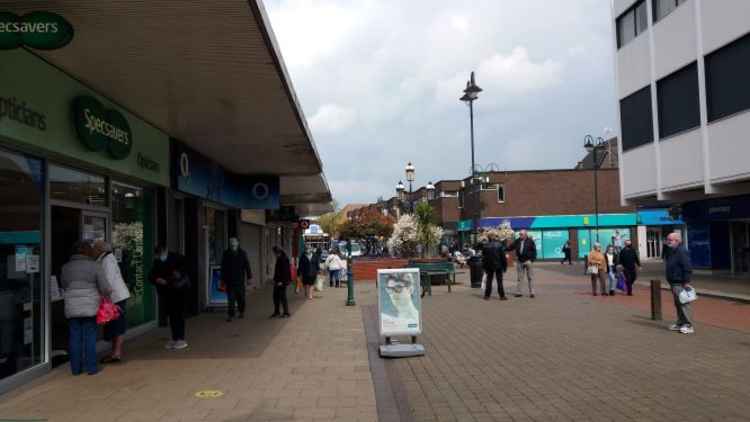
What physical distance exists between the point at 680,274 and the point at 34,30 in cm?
980

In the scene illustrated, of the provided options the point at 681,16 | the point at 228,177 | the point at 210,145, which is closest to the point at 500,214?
the point at 681,16

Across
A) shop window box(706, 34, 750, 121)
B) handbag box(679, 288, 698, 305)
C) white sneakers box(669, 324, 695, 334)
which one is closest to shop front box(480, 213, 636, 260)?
shop window box(706, 34, 750, 121)

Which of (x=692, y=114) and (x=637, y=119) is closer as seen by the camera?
(x=692, y=114)

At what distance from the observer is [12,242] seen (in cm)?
732

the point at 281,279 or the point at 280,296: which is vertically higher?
the point at 281,279

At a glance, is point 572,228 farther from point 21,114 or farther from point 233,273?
point 21,114

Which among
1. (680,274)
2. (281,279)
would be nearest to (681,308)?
(680,274)

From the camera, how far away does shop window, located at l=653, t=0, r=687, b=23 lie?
21870mm

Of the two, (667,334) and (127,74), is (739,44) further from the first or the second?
(127,74)

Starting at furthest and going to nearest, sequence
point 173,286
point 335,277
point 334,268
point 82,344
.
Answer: point 335,277
point 334,268
point 173,286
point 82,344

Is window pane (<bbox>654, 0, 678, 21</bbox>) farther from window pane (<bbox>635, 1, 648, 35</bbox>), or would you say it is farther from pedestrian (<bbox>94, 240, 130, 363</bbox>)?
pedestrian (<bbox>94, 240, 130, 363</bbox>)

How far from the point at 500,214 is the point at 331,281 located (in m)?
29.2

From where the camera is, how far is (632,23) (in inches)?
990

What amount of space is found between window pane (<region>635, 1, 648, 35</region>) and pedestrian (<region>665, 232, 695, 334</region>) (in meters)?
15.7
